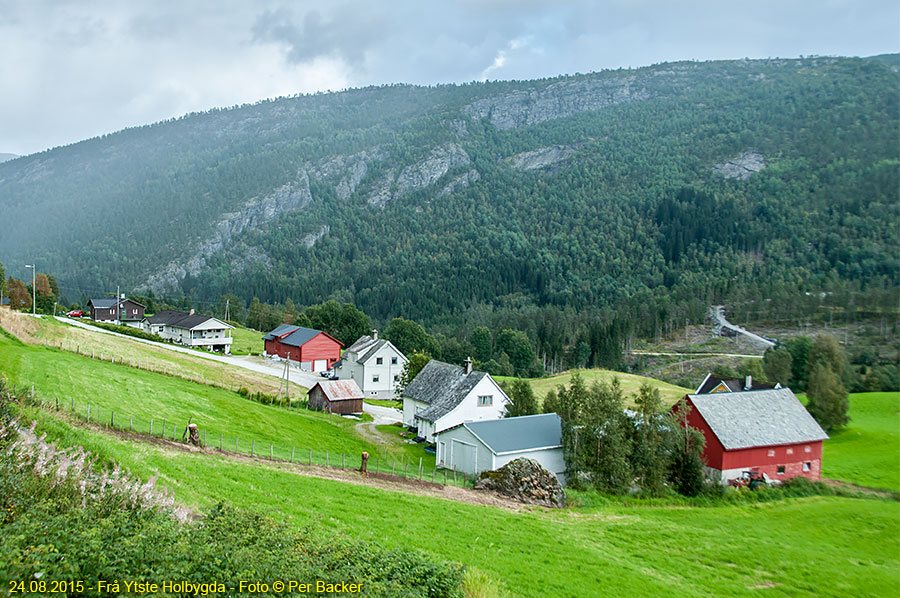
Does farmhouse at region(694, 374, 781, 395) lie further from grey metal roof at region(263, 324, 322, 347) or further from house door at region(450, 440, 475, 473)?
grey metal roof at region(263, 324, 322, 347)

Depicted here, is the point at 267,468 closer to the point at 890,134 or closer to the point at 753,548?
the point at 753,548

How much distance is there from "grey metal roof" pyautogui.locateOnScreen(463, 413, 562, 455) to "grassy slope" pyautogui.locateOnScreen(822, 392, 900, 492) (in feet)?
64.4

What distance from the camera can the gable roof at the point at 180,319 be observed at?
8131cm

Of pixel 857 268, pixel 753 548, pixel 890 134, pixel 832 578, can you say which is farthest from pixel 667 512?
pixel 890 134

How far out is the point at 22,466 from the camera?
878 centimetres

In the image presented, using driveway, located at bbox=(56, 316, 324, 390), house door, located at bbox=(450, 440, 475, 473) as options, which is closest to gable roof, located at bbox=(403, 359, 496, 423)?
Answer: house door, located at bbox=(450, 440, 475, 473)

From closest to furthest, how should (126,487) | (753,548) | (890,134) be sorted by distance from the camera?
(126,487), (753,548), (890,134)

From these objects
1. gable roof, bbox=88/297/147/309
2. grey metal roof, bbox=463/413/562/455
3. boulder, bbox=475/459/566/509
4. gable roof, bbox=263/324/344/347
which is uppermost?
gable roof, bbox=88/297/147/309

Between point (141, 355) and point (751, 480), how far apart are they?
45.4 meters

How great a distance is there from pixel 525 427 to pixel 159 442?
19766 millimetres

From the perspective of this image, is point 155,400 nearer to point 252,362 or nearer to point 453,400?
point 453,400

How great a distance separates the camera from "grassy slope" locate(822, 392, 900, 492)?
36750mm

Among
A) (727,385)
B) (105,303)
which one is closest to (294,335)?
(105,303)

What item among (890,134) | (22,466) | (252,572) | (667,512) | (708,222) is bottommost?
(667,512)
